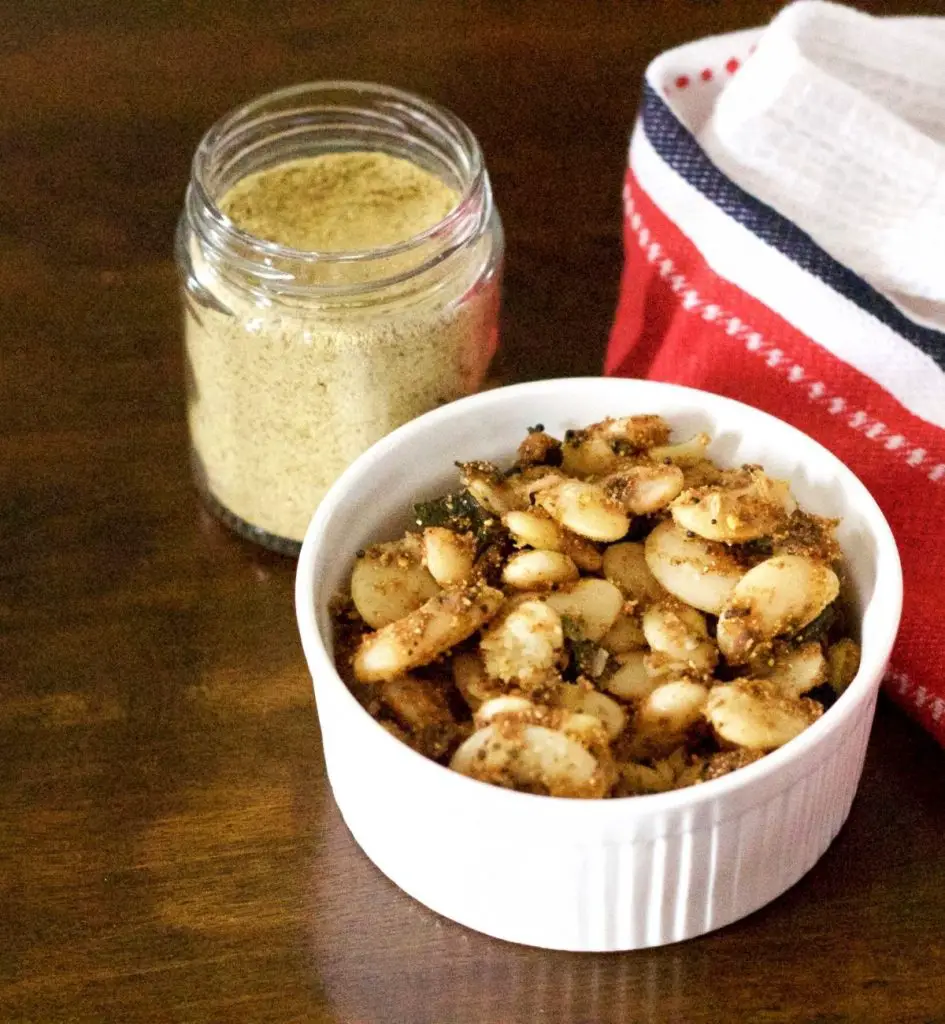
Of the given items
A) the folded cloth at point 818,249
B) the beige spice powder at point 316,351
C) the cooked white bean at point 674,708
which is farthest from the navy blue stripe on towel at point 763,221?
the cooked white bean at point 674,708

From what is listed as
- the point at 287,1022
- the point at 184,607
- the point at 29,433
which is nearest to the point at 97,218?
the point at 29,433

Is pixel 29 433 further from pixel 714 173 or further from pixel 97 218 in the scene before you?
pixel 714 173

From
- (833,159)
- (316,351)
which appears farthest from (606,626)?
(833,159)

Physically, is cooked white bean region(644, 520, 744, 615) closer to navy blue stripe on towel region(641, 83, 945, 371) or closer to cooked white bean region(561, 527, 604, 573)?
cooked white bean region(561, 527, 604, 573)

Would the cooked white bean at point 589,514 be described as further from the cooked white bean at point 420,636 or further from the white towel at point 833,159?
the white towel at point 833,159

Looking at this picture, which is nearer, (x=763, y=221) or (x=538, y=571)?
(x=538, y=571)

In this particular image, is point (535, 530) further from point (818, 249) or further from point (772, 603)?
point (818, 249)
